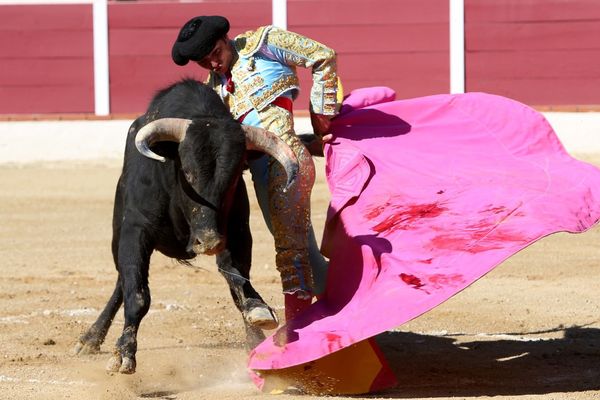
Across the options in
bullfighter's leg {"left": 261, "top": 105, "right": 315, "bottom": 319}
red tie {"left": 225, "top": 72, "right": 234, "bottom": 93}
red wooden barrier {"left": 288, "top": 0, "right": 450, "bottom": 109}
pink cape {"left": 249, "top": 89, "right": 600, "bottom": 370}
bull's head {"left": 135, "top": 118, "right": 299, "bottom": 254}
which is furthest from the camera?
red wooden barrier {"left": 288, "top": 0, "right": 450, "bottom": 109}

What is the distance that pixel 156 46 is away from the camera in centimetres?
1114

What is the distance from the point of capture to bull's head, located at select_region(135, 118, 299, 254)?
3658mm

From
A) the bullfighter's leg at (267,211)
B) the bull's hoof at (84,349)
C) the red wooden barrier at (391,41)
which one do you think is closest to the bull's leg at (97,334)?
the bull's hoof at (84,349)

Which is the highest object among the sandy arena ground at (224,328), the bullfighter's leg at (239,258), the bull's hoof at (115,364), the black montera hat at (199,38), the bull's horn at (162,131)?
the black montera hat at (199,38)

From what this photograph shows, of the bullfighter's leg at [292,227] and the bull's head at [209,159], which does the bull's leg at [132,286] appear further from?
the bullfighter's leg at [292,227]

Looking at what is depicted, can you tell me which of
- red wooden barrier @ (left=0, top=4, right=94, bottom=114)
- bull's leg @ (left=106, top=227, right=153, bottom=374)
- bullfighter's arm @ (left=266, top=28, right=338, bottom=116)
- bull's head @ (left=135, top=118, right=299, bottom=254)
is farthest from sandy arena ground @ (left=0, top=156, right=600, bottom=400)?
red wooden barrier @ (left=0, top=4, right=94, bottom=114)

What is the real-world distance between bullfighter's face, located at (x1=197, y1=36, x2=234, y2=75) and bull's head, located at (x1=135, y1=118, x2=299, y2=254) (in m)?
0.29

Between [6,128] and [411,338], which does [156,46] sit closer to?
[6,128]

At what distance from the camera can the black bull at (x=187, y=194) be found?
12.2ft

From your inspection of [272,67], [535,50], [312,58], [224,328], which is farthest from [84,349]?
[535,50]

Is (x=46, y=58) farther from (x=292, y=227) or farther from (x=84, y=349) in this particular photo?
(x=292, y=227)

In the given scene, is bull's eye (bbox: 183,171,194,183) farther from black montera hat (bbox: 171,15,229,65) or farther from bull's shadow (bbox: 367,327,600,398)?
bull's shadow (bbox: 367,327,600,398)

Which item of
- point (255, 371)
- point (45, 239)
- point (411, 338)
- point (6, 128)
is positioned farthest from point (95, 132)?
point (255, 371)

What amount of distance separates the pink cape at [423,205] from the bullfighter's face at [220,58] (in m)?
0.48
